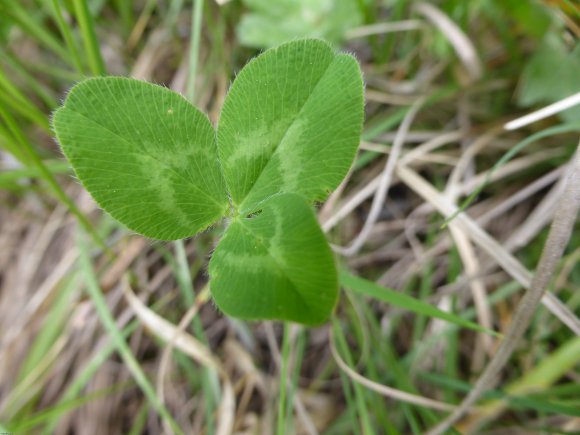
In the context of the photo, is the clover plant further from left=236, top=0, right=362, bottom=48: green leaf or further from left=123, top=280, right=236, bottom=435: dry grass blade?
left=236, top=0, right=362, bottom=48: green leaf

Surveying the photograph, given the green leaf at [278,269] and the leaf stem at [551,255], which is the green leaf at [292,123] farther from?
the leaf stem at [551,255]

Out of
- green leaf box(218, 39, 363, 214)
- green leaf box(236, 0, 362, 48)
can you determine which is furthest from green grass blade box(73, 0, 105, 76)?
green leaf box(218, 39, 363, 214)

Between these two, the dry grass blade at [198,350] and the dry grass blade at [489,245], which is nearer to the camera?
the dry grass blade at [489,245]

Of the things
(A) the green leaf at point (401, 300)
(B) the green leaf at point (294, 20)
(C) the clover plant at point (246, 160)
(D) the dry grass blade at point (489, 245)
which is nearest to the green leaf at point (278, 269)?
(C) the clover plant at point (246, 160)

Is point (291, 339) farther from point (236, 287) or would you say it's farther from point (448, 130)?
point (448, 130)

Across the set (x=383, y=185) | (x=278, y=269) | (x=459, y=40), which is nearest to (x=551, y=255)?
(x=278, y=269)

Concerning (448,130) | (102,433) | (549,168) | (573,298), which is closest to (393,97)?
(448,130)

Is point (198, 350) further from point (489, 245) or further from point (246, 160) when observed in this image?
point (489, 245)
